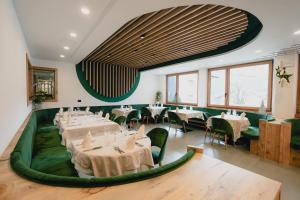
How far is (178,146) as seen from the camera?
14.0ft

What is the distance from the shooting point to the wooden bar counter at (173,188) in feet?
2.66

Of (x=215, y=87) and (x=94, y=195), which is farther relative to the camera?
A: (x=215, y=87)

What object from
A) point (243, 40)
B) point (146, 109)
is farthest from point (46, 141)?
point (243, 40)

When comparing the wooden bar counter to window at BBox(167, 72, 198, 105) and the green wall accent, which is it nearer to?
the green wall accent

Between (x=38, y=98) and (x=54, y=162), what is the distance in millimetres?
3928

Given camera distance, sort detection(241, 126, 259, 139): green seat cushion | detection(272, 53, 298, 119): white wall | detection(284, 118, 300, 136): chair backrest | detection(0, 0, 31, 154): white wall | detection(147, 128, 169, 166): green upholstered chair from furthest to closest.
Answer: detection(272, 53, 298, 119): white wall
detection(241, 126, 259, 139): green seat cushion
detection(284, 118, 300, 136): chair backrest
detection(147, 128, 169, 166): green upholstered chair
detection(0, 0, 31, 154): white wall

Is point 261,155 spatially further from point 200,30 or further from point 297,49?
point 200,30

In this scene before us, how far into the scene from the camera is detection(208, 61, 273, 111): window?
5043 millimetres

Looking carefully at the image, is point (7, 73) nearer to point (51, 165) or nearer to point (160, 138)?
point (51, 165)

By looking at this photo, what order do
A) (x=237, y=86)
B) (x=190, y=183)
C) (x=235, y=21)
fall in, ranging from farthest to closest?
1. (x=237, y=86)
2. (x=235, y=21)
3. (x=190, y=183)

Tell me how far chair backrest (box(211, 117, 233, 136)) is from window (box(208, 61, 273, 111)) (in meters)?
1.93

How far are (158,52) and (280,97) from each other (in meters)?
3.66

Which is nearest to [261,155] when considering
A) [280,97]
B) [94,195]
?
[280,97]

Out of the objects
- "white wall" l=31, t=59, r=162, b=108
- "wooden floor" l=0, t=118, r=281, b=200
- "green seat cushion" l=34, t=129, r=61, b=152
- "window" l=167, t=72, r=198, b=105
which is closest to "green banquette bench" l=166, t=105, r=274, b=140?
"window" l=167, t=72, r=198, b=105
